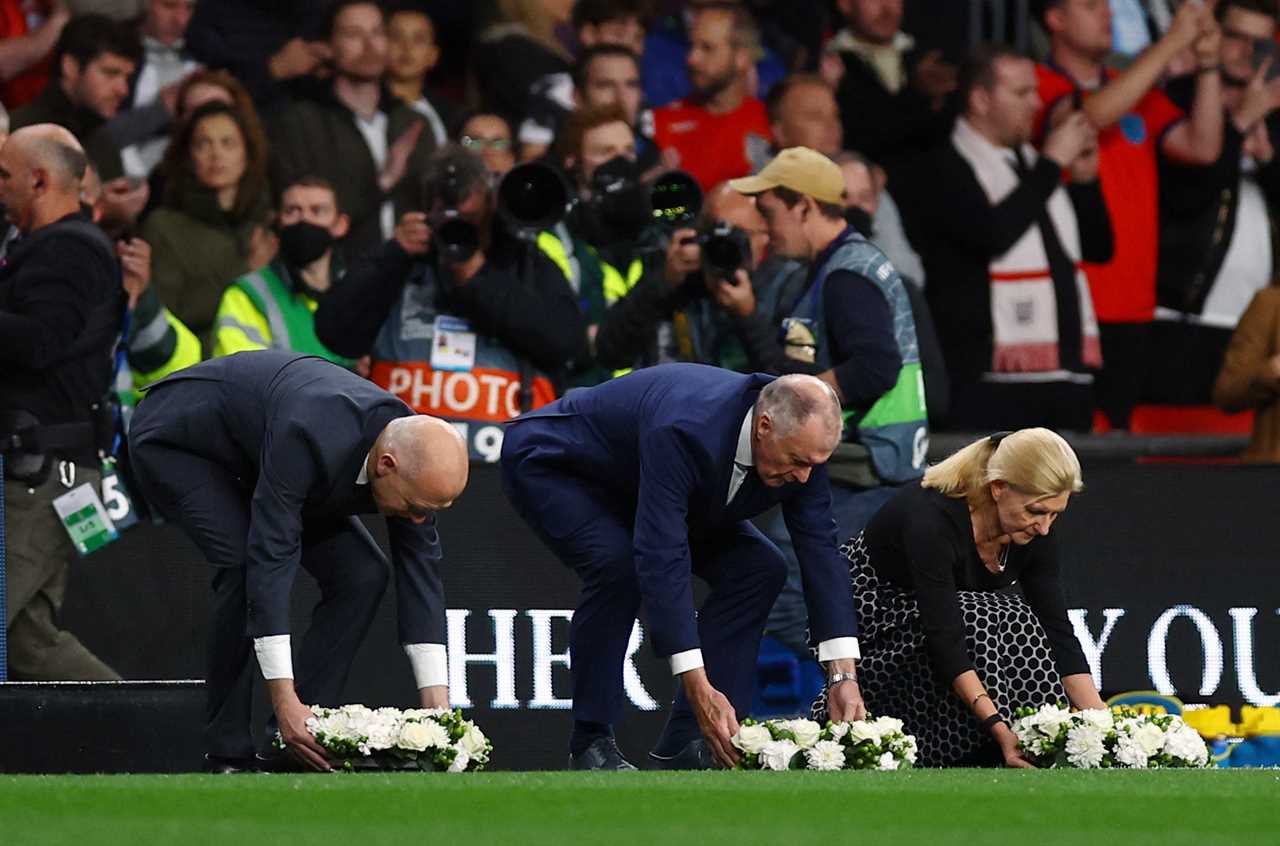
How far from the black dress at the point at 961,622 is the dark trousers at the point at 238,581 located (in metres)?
1.47

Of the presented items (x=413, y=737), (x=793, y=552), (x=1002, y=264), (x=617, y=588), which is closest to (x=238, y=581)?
(x=413, y=737)

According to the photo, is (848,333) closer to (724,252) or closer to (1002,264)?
(724,252)

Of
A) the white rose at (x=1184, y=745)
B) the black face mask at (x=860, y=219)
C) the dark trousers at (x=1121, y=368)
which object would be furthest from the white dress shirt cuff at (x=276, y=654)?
the dark trousers at (x=1121, y=368)

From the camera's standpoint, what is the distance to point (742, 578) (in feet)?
25.0

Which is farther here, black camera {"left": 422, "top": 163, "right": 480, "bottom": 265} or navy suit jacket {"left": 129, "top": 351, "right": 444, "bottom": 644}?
black camera {"left": 422, "top": 163, "right": 480, "bottom": 265}

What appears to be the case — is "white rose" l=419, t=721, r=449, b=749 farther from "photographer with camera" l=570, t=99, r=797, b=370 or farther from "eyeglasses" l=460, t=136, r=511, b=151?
"eyeglasses" l=460, t=136, r=511, b=151

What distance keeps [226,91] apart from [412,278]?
5.59 ft

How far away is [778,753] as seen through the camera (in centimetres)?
697

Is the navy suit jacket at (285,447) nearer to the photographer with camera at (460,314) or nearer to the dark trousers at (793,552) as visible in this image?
the photographer with camera at (460,314)

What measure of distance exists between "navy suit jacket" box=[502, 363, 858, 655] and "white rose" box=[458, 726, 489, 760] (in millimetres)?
586

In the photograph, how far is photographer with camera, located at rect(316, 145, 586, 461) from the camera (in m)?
8.91

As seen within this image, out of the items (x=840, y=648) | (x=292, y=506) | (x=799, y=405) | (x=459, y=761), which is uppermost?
(x=799, y=405)

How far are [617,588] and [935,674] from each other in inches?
40.0

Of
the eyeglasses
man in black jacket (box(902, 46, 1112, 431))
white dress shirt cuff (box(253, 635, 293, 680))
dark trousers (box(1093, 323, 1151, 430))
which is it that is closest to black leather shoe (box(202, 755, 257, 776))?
white dress shirt cuff (box(253, 635, 293, 680))
